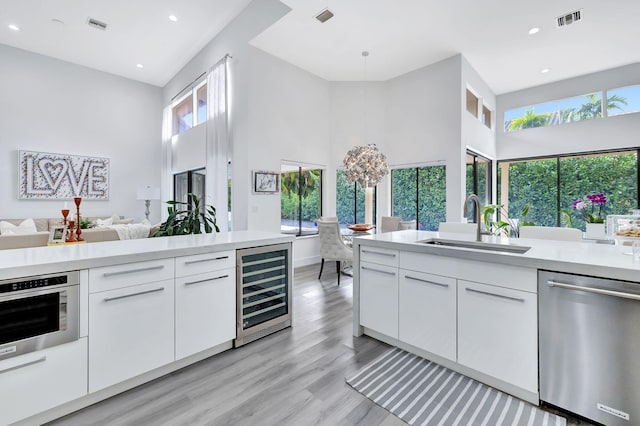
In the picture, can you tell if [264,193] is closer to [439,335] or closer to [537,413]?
[439,335]

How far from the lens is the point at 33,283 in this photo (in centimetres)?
145

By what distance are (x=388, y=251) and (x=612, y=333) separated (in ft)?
4.36

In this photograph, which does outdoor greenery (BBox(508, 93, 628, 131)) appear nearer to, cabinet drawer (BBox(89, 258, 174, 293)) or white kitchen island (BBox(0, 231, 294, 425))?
white kitchen island (BBox(0, 231, 294, 425))

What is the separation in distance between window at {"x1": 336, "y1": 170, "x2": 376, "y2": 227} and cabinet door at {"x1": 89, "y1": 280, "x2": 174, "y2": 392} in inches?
202

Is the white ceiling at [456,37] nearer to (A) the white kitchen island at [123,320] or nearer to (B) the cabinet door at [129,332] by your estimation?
(A) the white kitchen island at [123,320]

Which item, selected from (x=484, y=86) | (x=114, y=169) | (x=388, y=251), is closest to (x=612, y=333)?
(x=388, y=251)

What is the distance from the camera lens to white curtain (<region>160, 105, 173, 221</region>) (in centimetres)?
751

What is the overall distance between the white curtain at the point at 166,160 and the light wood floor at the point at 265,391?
643 cm

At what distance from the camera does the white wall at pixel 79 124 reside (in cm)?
594

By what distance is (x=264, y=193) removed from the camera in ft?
17.0

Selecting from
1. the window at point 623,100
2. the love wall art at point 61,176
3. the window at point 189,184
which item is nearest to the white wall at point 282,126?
the window at point 189,184

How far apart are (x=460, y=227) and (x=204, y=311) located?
8.57ft

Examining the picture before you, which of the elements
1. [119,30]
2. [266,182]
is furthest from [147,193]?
[266,182]

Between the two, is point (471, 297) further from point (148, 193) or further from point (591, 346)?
point (148, 193)
